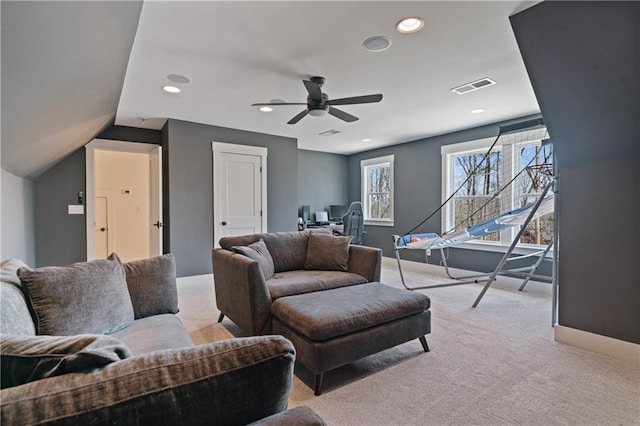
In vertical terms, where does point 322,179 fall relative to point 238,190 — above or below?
above

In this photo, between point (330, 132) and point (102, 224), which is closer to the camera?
point (330, 132)

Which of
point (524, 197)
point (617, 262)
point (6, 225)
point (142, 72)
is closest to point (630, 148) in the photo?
point (617, 262)

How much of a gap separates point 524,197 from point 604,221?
2.25m

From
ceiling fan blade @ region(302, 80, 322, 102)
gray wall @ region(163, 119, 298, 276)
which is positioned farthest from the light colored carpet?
ceiling fan blade @ region(302, 80, 322, 102)

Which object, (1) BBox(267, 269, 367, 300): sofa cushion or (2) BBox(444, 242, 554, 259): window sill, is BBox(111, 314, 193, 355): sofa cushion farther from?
(2) BBox(444, 242, 554, 259): window sill

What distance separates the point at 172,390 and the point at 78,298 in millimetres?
1239

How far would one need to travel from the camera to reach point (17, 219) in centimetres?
323

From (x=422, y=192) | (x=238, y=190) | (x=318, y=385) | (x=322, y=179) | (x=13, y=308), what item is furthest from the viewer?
(x=322, y=179)

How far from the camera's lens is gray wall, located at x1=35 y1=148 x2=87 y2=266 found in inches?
171

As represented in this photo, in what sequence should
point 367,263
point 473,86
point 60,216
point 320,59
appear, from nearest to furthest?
point 320,59 < point 367,263 < point 473,86 < point 60,216

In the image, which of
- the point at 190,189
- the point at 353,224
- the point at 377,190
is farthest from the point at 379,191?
the point at 190,189

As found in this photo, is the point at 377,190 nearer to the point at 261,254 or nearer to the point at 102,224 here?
the point at 261,254

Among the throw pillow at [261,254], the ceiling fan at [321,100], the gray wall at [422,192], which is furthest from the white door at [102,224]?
the gray wall at [422,192]

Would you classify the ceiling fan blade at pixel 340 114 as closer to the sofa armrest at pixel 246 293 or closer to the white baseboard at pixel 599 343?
the sofa armrest at pixel 246 293
